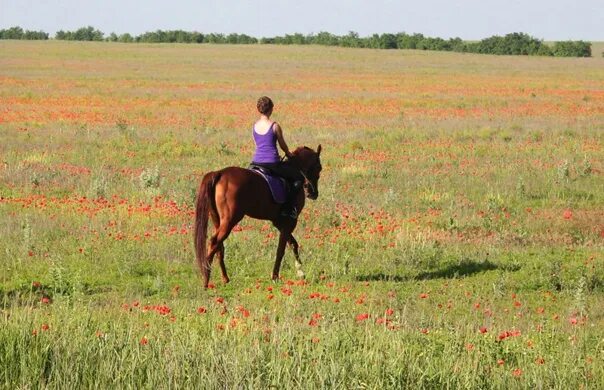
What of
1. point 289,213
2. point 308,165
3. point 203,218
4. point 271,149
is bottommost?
point 289,213

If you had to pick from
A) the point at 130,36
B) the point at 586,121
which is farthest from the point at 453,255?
the point at 130,36

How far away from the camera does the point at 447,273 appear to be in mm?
12789

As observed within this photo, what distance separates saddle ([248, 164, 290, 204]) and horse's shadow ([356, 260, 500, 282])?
156cm

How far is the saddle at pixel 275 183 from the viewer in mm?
12109

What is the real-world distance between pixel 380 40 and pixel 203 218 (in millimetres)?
137472

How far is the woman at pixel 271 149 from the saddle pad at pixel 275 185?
85mm

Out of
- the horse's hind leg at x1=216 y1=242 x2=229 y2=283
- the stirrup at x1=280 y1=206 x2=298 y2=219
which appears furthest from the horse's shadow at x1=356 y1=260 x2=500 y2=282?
the horse's hind leg at x1=216 y1=242 x2=229 y2=283

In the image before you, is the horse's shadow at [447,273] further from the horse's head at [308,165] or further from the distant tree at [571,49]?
the distant tree at [571,49]

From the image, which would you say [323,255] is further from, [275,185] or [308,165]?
[275,185]

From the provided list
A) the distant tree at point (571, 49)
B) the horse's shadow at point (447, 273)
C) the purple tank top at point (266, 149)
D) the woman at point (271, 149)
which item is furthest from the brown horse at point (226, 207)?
the distant tree at point (571, 49)

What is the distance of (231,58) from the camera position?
105 metres

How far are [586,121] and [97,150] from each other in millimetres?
20521

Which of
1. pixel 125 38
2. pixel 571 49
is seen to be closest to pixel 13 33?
pixel 125 38

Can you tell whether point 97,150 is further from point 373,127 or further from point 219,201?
point 219,201
